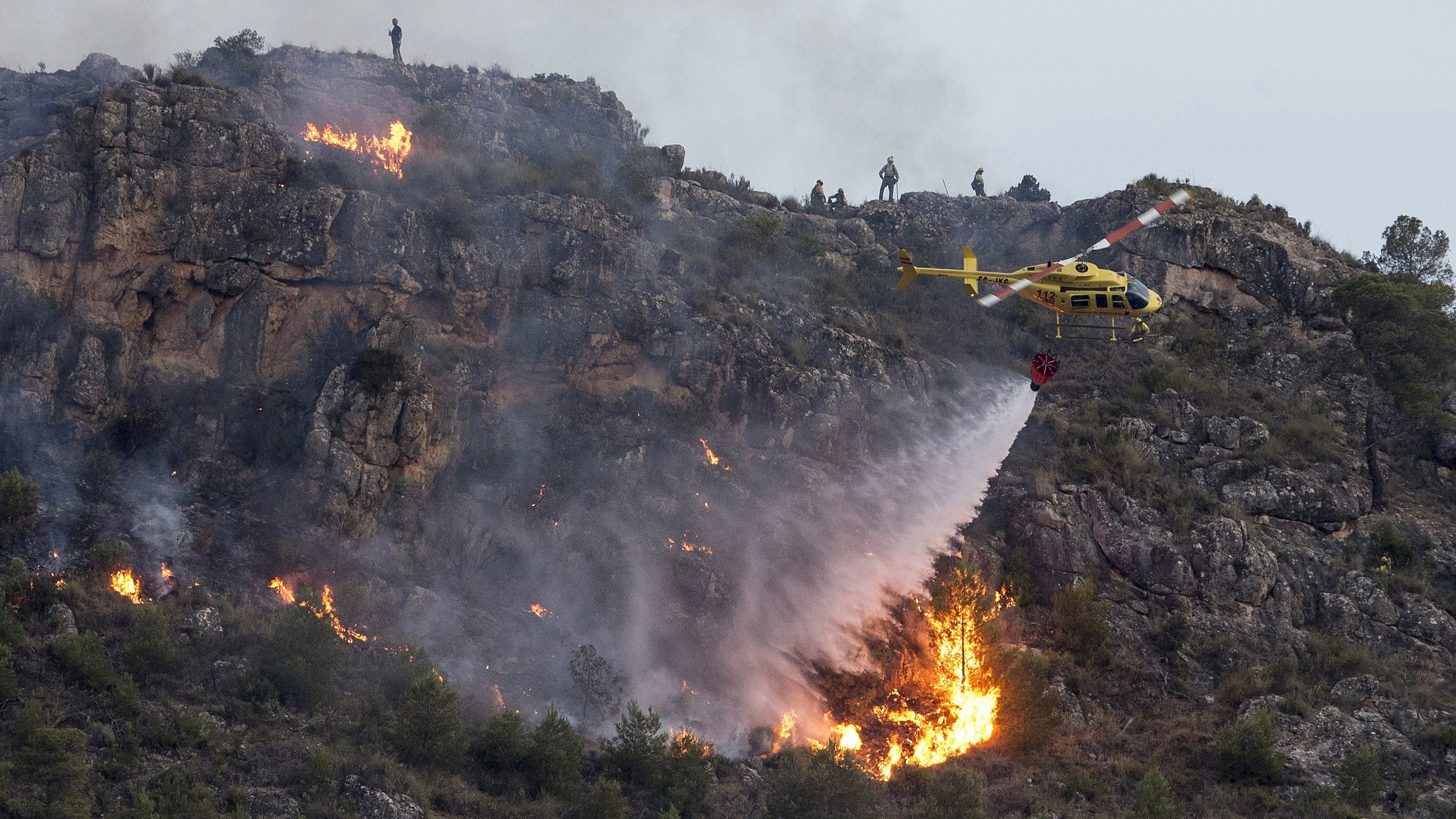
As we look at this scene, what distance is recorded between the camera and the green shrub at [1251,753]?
41562 millimetres

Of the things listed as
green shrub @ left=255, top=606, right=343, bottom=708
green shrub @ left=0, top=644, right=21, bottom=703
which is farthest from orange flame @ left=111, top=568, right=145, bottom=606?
green shrub @ left=0, top=644, right=21, bottom=703

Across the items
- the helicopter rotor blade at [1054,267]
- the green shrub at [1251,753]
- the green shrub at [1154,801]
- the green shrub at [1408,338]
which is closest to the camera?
the green shrub at [1154,801]

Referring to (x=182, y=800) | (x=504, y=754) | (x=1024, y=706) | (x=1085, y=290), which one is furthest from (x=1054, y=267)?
(x=182, y=800)

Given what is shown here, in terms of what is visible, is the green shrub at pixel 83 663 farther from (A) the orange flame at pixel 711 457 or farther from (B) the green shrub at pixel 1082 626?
(B) the green shrub at pixel 1082 626

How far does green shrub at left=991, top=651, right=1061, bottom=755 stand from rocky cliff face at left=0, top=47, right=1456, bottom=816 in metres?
2.14

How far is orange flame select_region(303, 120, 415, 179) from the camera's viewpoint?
63.7 m

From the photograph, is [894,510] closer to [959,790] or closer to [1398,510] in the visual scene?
[959,790]

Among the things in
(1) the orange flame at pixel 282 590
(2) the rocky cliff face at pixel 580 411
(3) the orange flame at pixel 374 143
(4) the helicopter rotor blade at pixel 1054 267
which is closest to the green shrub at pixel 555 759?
(2) the rocky cliff face at pixel 580 411

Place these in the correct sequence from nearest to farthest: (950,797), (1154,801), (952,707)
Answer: (1154,801)
(950,797)
(952,707)

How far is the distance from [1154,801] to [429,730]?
75.5ft

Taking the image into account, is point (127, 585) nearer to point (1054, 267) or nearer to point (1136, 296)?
point (1054, 267)

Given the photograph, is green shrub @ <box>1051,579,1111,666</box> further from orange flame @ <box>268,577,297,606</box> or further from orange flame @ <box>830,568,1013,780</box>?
orange flame @ <box>268,577,297,606</box>

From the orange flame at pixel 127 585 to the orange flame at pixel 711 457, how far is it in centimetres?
2344

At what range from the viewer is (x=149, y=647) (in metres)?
41.0
